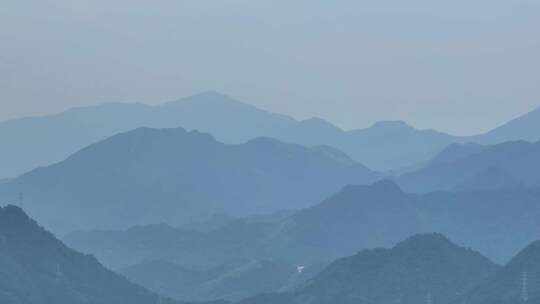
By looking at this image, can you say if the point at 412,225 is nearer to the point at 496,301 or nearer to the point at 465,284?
the point at 465,284

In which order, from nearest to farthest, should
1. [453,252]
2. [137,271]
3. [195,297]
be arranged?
[453,252] < [195,297] < [137,271]

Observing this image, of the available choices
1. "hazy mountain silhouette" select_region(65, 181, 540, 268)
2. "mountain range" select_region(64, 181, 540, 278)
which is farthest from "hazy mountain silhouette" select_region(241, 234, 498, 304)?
"mountain range" select_region(64, 181, 540, 278)

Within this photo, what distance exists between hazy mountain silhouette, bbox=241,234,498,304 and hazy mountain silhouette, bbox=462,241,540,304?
3716 millimetres

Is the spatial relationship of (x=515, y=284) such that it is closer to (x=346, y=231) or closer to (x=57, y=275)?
(x=57, y=275)

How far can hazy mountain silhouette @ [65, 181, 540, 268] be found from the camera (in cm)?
16625

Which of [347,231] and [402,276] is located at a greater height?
[347,231]

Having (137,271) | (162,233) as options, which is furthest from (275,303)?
(162,233)

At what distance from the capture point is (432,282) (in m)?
109

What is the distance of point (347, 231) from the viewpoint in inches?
6821

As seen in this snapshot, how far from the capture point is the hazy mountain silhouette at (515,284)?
3750 inches

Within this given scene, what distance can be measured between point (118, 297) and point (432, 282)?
28965 millimetres

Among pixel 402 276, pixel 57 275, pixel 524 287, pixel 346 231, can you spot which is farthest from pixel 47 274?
pixel 346 231

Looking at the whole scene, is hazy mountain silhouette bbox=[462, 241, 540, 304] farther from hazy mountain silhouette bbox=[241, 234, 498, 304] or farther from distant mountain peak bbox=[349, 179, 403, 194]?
distant mountain peak bbox=[349, 179, 403, 194]

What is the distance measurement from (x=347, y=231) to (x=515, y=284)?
245 feet
